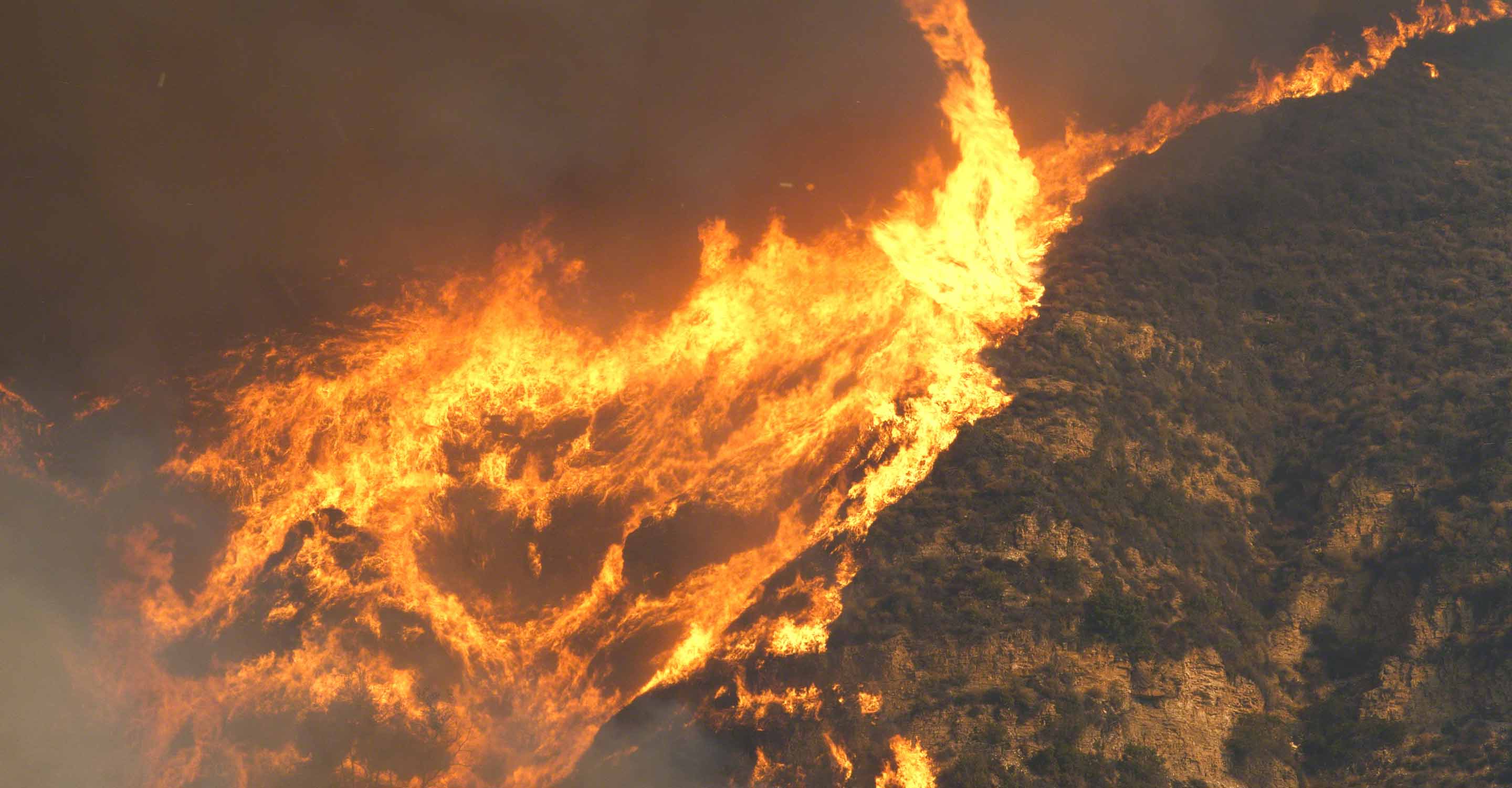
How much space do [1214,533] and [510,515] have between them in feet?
60.2

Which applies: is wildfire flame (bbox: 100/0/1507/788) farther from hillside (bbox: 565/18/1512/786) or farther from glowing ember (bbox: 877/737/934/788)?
glowing ember (bbox: 877/737/934/788)

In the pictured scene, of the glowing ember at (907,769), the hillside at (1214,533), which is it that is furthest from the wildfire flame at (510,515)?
the glowing ember at (907,769)

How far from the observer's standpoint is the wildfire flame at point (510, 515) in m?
22.9

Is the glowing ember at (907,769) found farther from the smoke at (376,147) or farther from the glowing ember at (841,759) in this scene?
the smoke at (376,147)

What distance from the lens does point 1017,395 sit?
2392 cm

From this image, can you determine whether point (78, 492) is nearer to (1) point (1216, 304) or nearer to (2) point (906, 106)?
(2) point (906, 106)

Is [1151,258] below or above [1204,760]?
above

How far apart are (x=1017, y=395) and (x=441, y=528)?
15.7 meters

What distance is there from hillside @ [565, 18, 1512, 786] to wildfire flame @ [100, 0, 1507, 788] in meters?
1.63

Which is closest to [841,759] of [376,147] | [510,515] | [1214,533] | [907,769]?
[907,769]

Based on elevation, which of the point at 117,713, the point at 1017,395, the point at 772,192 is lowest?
the point at 117,713

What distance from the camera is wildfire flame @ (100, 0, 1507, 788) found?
75.0ft

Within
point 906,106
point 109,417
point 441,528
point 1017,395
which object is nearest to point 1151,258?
point 1017,395

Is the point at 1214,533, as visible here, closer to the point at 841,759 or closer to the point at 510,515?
the point at 841,759
